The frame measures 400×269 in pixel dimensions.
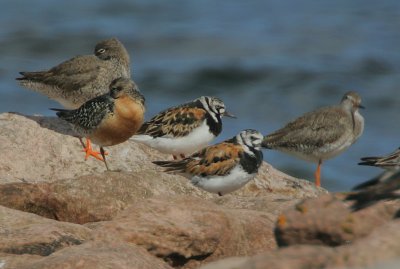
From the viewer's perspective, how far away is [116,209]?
12211 mm

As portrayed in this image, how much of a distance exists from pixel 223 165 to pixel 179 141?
146 cm

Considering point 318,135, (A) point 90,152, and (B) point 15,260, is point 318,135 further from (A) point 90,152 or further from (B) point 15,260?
(B) point 15,260

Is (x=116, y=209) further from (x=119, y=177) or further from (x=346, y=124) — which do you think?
(x=346, y=124)

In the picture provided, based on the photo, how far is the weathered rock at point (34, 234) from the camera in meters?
9.74

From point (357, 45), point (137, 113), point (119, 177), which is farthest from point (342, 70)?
point (119, 177)

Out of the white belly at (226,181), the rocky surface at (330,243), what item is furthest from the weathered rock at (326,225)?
the white belly at (226,181)

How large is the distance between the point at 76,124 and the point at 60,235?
539cm

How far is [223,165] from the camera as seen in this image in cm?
1427

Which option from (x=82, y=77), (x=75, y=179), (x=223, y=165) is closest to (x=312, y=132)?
(x=223, y=165)

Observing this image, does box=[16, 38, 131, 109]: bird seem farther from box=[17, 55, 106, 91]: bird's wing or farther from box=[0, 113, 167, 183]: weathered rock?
box=[0, 113, 167, 183]: weathered rock

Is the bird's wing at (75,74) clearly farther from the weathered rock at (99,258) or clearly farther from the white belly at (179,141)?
the weathered rock at (99,258)

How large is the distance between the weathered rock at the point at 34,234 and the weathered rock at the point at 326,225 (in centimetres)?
233

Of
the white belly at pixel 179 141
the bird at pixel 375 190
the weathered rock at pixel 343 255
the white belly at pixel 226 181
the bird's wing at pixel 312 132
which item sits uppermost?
the bird's wing at pixel 312 132

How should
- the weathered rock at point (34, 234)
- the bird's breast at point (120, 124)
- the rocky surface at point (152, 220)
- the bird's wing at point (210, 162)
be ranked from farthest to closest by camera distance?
the bird's breast at point (120, 124) → the bird's wing at point (210, 162) → the weathered rock at point (34, 234) → the rocky surface at point (152, 220)
